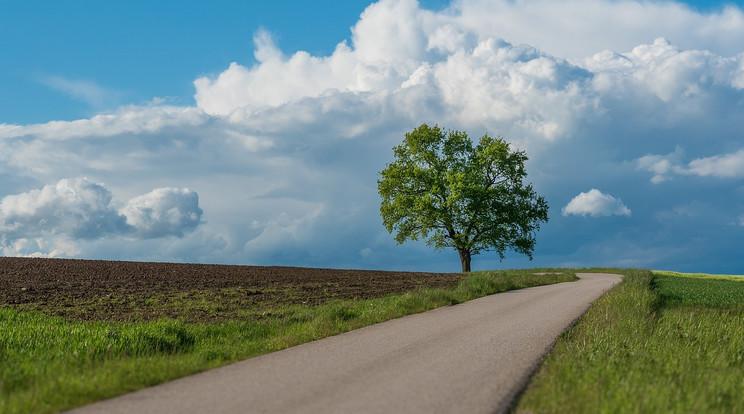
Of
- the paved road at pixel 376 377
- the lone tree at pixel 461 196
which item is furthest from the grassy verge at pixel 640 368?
the lone tree at pixel 461 196

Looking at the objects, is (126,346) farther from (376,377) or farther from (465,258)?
(465,258)

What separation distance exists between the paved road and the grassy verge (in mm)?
580

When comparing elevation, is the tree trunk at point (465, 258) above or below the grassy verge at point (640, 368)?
above

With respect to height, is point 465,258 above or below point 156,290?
above

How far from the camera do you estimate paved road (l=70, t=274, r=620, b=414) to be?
838 centimetres

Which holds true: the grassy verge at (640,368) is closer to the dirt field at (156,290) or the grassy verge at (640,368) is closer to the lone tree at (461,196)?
the dirt field at (156,290)

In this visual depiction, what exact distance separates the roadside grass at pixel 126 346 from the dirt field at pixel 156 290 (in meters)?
1.63

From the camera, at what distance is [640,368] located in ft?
35.0

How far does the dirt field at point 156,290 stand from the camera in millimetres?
20859

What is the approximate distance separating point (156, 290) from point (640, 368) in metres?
21.6

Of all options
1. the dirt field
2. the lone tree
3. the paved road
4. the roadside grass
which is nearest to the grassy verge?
the paved road

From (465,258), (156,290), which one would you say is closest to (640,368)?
(156,290)

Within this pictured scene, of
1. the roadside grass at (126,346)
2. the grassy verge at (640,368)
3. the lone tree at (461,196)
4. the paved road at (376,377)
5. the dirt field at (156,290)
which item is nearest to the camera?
the paved road at (376,377)

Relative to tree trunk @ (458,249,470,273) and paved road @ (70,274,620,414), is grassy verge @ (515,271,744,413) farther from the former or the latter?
tree trunk @ (458,249,470,273)
